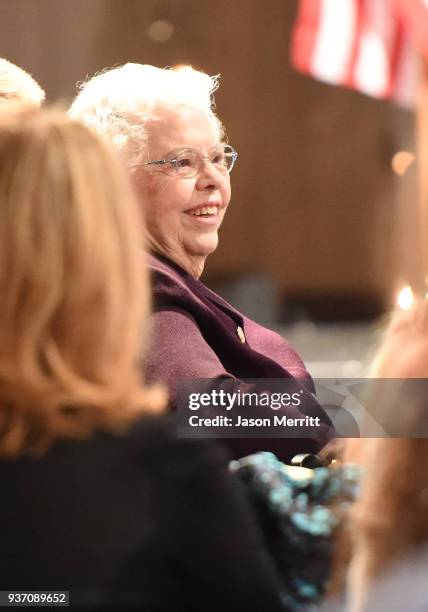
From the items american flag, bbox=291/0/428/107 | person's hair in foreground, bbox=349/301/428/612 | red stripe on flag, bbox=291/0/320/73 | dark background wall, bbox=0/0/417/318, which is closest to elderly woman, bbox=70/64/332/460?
person's hair in foreground, bbox=349/301/428/612

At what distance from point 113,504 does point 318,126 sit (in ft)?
15.3

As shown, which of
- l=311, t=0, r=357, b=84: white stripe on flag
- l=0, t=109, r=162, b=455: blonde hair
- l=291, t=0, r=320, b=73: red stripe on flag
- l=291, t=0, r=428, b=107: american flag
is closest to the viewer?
l=0, t=109, r=162, b=455: blonde hair

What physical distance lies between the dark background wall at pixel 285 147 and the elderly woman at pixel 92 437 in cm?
227

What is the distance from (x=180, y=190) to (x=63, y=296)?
88 centimetres

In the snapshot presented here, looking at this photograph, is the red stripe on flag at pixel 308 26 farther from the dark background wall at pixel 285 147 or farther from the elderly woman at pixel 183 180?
the elderly woman at pixel 183 180

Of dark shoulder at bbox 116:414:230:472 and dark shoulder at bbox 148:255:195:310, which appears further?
dark shoulder at bbox 148:255:195:310

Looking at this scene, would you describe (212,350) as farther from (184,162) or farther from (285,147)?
(285,147)

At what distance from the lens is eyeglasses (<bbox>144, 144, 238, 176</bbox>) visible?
193 cm

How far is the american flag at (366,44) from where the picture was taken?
108 inches

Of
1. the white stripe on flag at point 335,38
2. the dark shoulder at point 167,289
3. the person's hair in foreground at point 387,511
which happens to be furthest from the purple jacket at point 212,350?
the white stripe on flag at point 335,38

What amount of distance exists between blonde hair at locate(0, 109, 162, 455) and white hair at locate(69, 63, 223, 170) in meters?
0.82

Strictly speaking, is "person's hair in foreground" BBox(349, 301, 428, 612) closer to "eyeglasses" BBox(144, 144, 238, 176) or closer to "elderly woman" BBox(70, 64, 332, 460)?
"elderly woman" BBox(70, 64, 332, 460)

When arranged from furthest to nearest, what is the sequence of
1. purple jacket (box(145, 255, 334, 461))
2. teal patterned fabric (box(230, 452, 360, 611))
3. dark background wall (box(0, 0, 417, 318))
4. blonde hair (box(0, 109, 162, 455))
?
dark background wall (box(0, 0, 417, 318))
purple jacket (box(145, 255, 334, 461))
teal patterned fabric (box(230, 452, 360, 611))
blonde hair (box(0, 109, 162, 455))

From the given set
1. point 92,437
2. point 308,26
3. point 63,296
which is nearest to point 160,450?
point 92,437
